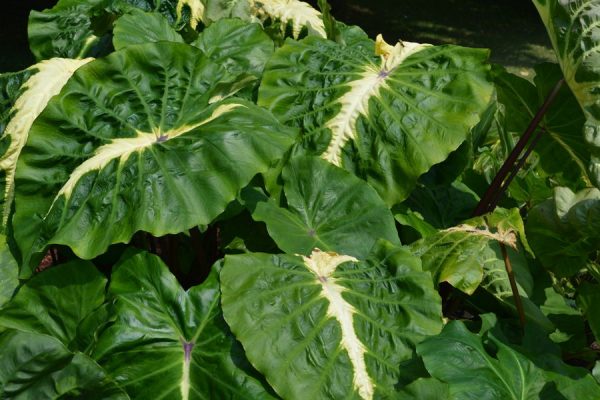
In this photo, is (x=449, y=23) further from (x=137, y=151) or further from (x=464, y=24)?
(x=137, y=151)

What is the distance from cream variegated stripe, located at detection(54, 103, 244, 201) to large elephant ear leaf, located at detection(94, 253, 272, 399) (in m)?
0.25

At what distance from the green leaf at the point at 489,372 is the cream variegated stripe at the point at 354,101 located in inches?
26.6

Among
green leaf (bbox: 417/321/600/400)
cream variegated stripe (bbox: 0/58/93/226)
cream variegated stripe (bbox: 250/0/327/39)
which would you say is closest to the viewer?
green leaf (bbox: 417/321/600/400)

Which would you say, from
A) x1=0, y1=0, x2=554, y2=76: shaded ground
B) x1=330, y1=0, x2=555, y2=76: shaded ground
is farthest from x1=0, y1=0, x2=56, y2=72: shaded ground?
x1=330, y1=0, x2=555, y2=76: shaded ground

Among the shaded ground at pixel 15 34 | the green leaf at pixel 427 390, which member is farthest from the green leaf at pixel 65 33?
the shaded ground at pixel 15 34

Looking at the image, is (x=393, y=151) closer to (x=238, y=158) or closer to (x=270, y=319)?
(x=238, y=158)

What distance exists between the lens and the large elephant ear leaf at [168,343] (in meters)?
1.65

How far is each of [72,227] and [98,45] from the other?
1.35 m

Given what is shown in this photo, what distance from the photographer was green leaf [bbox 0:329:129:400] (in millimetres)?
1514

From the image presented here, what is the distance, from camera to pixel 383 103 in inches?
89.1

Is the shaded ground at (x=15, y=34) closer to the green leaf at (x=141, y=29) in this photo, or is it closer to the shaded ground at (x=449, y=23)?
the shaded ground at (x=449, y=23)

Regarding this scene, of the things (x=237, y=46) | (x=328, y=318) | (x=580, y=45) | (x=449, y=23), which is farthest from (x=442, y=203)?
(x=449, y=23)

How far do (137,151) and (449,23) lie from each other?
7.26 metres

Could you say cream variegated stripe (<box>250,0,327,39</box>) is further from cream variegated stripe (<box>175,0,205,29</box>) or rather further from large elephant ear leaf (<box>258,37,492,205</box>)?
large elephant ear leaf (<box>258,37,492,205</box>)
